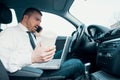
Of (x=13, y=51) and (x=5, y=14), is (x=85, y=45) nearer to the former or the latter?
(x=5, y=14)

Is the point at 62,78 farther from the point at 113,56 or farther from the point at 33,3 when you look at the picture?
the point at 33,3

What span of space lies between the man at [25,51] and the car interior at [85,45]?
60 mm

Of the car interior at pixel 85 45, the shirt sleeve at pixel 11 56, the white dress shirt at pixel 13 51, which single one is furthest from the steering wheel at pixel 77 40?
the shirt sleeve at pixel 11 56

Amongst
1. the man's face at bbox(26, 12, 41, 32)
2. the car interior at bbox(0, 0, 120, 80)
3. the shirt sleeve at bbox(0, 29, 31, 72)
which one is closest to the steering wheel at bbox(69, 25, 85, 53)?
the car interior at bbox(0, 0, 120, 80)

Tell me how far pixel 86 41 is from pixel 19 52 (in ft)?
3.55

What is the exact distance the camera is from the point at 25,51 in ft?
5.82

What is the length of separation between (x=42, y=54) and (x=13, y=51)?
0.22 metres

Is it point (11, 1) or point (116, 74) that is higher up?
point (11, 1)

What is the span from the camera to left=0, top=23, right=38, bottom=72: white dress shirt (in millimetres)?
1643

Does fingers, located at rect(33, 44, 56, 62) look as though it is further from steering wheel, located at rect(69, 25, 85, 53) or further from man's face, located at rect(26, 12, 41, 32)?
steering wheel, located at rect(69, 25, 85, 53)

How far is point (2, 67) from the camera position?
5.12ft

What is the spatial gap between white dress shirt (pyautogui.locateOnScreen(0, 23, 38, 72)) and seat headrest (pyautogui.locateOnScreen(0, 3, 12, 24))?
0.75 metres

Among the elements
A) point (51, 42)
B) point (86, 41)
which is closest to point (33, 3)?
point (86, 41)

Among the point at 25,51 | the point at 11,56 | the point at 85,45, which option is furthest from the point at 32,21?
the point at 85,45
